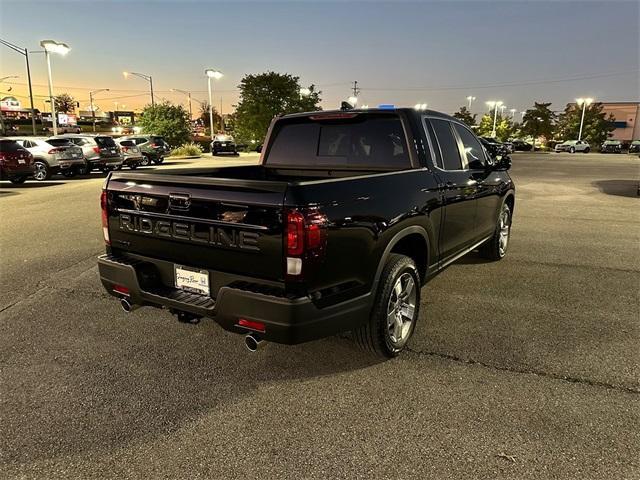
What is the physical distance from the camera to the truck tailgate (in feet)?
8.88

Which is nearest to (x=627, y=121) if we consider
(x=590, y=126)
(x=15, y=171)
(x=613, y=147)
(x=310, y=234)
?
(x=590, y=126)

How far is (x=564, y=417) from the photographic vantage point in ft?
9.21

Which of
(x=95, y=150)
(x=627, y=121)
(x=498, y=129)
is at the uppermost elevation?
(x=627, y=121)

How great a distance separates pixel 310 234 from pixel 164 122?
37595mm

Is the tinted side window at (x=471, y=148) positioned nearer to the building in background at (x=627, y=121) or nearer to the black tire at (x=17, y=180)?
the black tire at (x=17, y=180)

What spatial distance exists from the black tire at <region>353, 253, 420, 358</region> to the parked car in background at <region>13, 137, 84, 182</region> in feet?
56.5

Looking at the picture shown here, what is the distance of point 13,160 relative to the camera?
49.6 ft

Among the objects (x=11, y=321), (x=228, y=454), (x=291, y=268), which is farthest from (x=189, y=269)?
(x=11, y=321)

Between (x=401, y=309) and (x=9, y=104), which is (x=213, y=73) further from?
(x=9, y=104)

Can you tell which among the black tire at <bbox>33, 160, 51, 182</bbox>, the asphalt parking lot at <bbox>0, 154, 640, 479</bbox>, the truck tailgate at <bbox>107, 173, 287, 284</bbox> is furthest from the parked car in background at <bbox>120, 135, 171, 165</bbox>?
the truck tailgate at <bbox>107, 173, 287, 284</bbox>

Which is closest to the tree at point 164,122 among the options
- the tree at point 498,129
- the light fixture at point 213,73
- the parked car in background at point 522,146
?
the light fixture at point 213,73

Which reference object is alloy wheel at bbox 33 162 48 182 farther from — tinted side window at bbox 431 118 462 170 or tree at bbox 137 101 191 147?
tree at bbox 137 101 191 147

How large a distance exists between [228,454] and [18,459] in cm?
112

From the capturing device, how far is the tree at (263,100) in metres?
40.9
